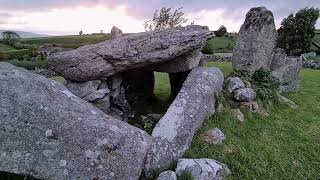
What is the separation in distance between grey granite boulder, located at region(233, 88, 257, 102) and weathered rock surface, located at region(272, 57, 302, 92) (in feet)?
11.6

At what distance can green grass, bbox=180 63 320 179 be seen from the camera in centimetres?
800

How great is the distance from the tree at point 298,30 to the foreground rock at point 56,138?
31171 millimetres

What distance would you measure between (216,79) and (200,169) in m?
4.23

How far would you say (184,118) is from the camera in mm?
8516

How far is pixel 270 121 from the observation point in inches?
429

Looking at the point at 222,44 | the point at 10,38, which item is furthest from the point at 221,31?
the point at 10,38

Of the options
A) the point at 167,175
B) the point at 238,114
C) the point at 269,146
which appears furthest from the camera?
the point at 238,114

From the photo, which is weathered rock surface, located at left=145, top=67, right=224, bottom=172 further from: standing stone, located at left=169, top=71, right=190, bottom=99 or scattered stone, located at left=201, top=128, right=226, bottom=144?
standing stone, located at left=169, top=71, right=190, bottom=99

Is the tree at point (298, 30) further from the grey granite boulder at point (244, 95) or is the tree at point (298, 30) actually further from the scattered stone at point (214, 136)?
the scattered stone at point (214, 136)

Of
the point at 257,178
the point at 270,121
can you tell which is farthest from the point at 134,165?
the point at 270,121

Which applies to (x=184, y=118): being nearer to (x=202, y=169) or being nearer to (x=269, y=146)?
(x=202, y=169)

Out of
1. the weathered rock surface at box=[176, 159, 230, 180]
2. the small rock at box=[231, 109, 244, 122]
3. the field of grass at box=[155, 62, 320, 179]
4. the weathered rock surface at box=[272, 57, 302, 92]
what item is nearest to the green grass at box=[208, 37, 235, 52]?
the weathered rock surface at box=[272, 57, 302, 92]

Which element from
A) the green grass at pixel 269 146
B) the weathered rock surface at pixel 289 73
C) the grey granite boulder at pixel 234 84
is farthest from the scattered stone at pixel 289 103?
the grey granite boulder at pixel 234 84

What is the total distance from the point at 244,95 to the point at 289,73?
515 centimetres
